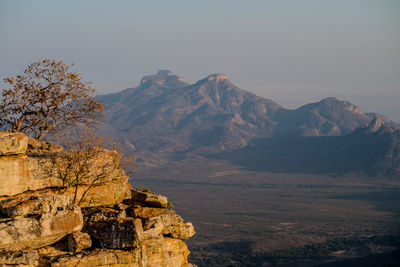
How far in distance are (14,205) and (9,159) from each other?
8.58 feet

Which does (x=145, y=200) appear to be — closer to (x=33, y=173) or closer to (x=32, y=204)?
(x=33, y=173)

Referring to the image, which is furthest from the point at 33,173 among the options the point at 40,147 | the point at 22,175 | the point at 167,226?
the point at 167,226

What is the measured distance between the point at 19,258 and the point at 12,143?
18.5 feet

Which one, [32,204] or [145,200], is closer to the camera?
[32,204]

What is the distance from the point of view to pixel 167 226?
90.5 feet

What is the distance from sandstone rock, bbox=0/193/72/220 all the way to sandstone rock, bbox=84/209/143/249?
1634mm

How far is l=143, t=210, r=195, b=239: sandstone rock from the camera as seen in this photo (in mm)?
25747

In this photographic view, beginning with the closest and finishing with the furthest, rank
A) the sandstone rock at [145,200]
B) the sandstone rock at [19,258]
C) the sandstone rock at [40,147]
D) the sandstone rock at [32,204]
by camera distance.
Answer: the sandstone rock at [19,258] < the sandstone rock at [32,204] < the sandstone rock at [40,147] < the sandstone rock at [145,200]

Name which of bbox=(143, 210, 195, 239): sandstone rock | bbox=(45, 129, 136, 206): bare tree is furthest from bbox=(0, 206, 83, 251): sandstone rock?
bbox=(143, 210, 195, 239): sandstone rock

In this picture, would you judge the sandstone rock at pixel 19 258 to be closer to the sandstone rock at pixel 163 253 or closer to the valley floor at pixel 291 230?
the sandstone rock at pixel 163 253

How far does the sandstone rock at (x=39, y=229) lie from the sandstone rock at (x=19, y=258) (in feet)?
1.43

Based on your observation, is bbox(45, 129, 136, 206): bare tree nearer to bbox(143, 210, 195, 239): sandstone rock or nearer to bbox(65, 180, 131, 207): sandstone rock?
bbox(65, 180, 131, 207): sandstone rock

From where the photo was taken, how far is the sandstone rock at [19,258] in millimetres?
18859

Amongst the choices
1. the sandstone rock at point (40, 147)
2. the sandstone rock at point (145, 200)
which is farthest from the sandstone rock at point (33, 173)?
the sandstone rock at point (145, 200)
